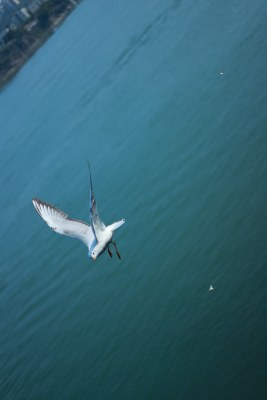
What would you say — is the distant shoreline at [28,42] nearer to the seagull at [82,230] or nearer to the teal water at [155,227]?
the teal water at [155,227]

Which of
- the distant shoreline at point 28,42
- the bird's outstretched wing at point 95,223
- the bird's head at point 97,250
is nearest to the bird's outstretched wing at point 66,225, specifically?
the bird's head at point 97,250

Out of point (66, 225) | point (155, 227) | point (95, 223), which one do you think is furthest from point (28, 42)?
point (95, 223)

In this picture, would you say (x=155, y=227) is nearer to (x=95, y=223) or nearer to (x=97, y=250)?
(x=97, y=250)

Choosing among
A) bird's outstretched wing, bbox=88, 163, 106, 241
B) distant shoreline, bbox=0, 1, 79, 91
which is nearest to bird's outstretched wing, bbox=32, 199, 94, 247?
bird's outstretched wing, bbox=88, 163, 106, 241

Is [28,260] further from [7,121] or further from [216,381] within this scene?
[7,121]

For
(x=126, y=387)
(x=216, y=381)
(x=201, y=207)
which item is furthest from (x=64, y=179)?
(x=216, y=381)

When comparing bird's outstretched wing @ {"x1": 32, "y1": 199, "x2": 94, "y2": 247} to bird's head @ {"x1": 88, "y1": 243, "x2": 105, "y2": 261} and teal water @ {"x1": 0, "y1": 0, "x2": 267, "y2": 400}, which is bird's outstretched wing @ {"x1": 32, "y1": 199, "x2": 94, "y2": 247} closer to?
bird's head @ {"x1": 88, "y1": 243, "x2": 105, "y2": 261}
